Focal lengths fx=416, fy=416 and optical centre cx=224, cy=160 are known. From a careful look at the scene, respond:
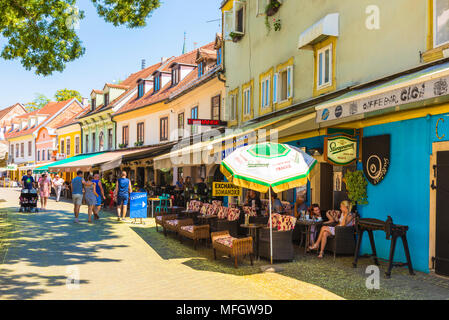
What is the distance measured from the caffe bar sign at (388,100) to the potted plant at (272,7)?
6.33 meters

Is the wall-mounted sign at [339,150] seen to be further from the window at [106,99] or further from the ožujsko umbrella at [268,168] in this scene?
the window at [106,99]

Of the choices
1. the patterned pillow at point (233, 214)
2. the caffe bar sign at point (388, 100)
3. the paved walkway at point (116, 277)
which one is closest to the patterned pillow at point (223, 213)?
the patterned pillow at point (233, 214)

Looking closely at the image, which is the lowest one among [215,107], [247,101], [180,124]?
[180,124]

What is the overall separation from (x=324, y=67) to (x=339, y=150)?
324cm

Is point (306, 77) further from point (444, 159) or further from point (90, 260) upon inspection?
point (90, 260)

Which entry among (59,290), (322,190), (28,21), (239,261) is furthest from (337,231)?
(28,21)

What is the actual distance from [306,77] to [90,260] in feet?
25.5

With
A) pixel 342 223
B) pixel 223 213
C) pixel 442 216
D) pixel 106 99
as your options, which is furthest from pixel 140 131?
pixel 442 216

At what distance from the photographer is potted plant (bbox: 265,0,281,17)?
1364cm

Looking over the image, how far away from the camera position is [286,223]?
8672mm

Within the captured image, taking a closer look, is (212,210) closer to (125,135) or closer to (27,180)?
(27,180)
